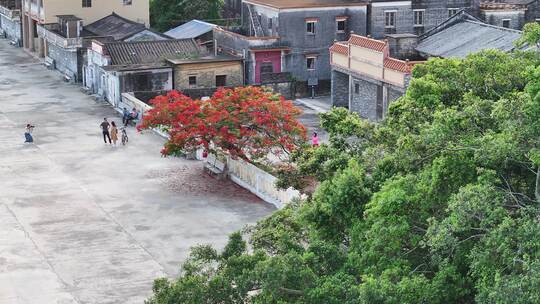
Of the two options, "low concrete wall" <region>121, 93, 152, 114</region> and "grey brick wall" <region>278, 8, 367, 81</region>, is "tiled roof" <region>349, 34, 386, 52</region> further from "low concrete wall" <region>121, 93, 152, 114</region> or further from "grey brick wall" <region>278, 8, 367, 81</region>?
"low concrete wall" <region>121, 93, 152, 114</region>

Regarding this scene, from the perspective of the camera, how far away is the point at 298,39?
196 feet

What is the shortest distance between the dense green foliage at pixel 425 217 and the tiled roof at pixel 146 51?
3454 centimetres

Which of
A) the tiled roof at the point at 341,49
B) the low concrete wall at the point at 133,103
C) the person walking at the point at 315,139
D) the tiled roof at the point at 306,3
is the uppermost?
the tiled roof at the point at 306,3

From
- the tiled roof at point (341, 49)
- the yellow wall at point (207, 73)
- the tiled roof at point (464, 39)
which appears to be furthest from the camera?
the yellow wall at point (207, 73)

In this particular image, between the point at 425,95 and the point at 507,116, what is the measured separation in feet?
14.7

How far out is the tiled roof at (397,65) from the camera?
48.2 metres

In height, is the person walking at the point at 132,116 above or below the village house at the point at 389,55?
below

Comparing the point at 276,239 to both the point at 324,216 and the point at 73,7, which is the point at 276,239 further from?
the point at 73,7

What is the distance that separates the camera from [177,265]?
32594 mm

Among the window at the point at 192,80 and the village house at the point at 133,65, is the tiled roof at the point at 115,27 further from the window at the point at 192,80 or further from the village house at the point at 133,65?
the window at the point at 192,80

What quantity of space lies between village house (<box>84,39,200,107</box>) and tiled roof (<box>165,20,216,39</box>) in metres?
4.74

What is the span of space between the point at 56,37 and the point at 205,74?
13673 millimetres

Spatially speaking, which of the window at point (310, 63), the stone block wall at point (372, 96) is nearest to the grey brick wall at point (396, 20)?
the window at point (310, 63)

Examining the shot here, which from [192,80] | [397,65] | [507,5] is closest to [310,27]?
[192,80]
